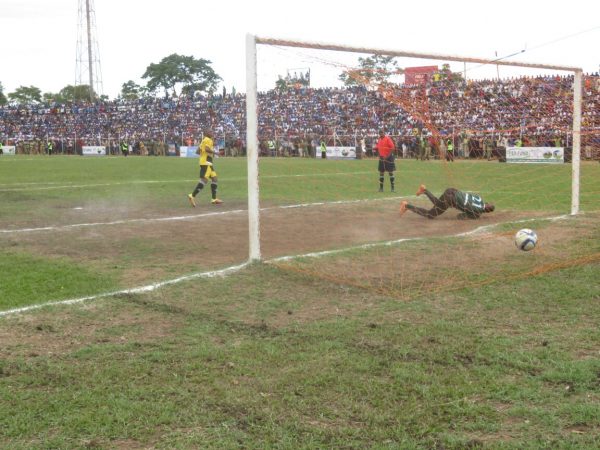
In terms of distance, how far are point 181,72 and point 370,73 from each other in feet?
308

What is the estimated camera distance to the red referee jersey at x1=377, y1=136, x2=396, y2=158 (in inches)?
800

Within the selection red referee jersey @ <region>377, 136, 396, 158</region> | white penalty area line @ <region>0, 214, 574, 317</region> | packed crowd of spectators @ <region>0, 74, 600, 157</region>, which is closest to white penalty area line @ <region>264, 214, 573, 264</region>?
white penalty area line @ <region>0, 214, 574, 317</region>

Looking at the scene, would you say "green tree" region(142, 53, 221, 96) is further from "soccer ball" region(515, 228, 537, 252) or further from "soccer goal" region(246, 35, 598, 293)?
"soccer ball" region(515, 228, 537, 252)

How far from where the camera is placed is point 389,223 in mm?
14086

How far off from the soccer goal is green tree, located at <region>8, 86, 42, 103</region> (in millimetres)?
88308

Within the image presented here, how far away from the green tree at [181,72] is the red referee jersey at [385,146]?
269 feet

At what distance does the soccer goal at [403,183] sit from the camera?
31.7 feet

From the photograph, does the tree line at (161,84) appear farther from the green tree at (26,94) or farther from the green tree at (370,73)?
the green tree at (370,73)

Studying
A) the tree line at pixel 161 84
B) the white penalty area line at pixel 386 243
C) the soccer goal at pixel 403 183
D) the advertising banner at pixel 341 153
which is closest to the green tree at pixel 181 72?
the tree line at pixel 161 84

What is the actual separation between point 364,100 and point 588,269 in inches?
268

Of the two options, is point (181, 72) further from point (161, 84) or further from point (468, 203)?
point (468, 203)

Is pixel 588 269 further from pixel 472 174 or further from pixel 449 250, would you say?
pixel 472 174

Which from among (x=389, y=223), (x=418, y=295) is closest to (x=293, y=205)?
(x=389, y=223)

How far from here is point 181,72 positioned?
100438 mm
